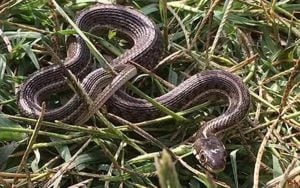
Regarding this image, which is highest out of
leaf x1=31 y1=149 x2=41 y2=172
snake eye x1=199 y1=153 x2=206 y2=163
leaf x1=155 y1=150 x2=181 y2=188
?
leaf x1=31 y1=149 x2=41 y2=172

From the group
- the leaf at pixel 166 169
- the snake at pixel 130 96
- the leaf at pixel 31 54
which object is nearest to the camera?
the leaf at pixel 166 169

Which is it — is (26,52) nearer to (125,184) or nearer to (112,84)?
(112,84)

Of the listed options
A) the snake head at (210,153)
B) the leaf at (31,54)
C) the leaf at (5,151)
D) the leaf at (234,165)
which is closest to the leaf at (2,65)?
the leaf at (31,54)

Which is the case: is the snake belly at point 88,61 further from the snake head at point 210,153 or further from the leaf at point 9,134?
the snake head at point 210,153

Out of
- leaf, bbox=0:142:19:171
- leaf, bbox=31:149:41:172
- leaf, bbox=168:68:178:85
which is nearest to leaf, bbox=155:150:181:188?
leaf, bbox=31:149:41:172

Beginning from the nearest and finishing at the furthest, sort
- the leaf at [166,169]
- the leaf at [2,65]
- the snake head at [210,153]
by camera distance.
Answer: the leaf at [166,169] < the snake head at [210,153] < the leaf at [2,65]

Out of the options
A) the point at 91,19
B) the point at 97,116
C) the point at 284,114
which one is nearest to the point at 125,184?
the point at 97,116

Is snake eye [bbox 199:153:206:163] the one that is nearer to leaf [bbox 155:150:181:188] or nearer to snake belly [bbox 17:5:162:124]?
snake belly [bbox 17:5:162:124]
